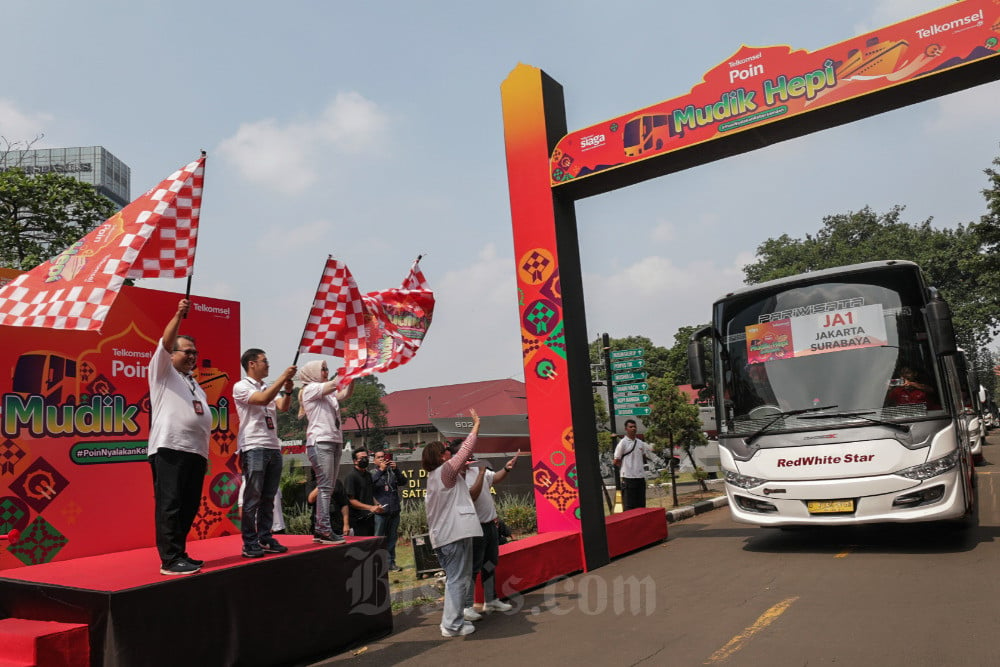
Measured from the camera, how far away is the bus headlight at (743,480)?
8.87 metres

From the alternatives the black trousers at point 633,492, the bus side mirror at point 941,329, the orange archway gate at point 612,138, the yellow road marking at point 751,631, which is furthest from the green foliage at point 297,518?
the bus side mirror at point 941,329

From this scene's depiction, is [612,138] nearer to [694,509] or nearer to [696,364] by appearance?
[696,364]

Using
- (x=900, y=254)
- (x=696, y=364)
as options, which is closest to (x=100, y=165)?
(x=900, y=254)

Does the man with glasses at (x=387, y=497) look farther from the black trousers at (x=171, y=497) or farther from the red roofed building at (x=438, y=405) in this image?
the red roofed building at (x=438, y=405)

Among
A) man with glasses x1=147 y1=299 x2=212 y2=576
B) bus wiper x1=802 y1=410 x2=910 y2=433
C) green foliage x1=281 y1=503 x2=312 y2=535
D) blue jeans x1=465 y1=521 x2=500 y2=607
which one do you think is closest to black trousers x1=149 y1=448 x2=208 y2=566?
man with glasses x1=147 y1=299 x2=212 y2=576

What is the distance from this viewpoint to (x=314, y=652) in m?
5.75

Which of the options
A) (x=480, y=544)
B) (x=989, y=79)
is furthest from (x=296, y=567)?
(x=989, y=79)

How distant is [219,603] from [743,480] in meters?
6.27

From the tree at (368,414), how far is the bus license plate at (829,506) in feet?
173

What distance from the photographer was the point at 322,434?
253 inches

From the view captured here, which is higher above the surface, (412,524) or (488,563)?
(488,563)

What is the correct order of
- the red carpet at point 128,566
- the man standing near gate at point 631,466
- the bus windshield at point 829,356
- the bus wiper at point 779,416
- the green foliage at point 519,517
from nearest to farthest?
the red carpet at point 128,566 → the bus windshield at point 829,356 → the bus wiper at point 779,416 → the man standing near gate at point 631,466 → the green foliage at point 519,517

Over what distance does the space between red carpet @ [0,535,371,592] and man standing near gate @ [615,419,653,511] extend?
686 cm

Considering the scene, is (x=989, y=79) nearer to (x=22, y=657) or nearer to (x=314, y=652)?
(x=314, y=652)
